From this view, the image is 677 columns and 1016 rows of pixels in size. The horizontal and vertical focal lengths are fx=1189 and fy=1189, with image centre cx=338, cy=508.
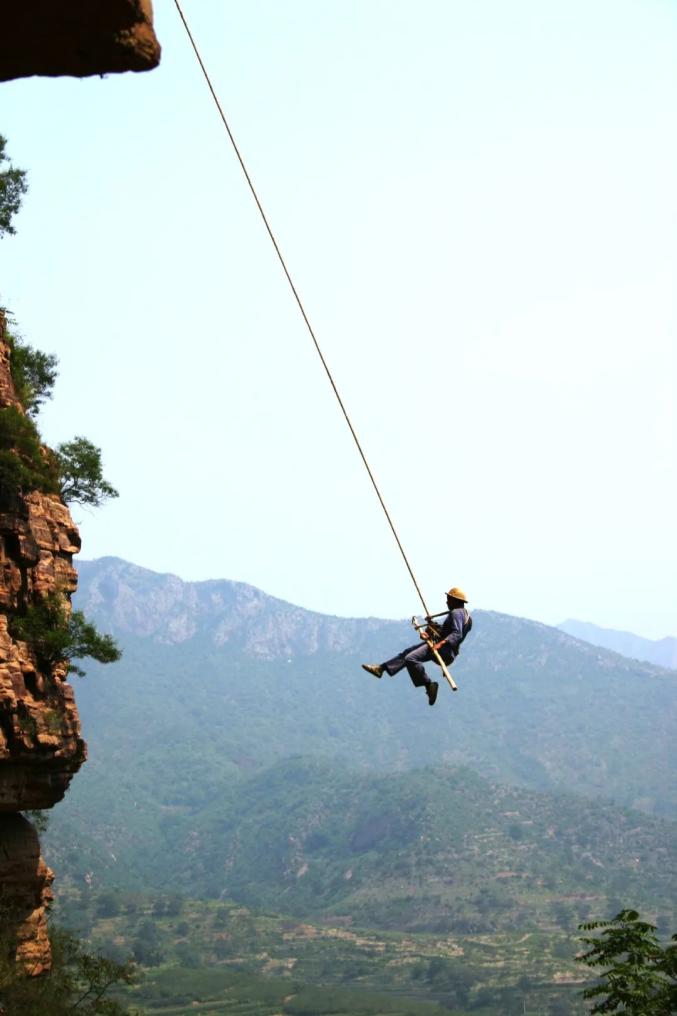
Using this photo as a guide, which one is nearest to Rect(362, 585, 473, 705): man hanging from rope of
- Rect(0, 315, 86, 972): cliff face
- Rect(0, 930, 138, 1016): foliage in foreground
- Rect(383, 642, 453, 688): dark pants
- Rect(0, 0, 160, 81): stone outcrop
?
Rect(383, 642, 453, 688): dark pants

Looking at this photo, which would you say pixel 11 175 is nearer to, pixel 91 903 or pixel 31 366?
pixel 31 366

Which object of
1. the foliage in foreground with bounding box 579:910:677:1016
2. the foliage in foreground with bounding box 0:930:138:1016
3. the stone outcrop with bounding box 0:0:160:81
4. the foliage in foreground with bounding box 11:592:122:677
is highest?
the stone outcrop with bounding box 0:0:160:81

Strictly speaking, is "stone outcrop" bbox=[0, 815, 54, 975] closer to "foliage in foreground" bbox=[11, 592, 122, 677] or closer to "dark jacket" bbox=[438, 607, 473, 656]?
"foliage in foreground" bbox=[11, 592, 122, 677]

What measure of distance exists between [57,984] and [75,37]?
93.4ft

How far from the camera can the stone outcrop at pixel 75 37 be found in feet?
31.8

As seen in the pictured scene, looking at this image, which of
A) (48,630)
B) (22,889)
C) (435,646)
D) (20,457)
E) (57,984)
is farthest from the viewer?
(57,984)

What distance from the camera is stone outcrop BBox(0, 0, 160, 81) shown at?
969 centimetres

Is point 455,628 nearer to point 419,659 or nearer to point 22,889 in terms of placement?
point 419,659

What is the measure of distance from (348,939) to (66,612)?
542ft

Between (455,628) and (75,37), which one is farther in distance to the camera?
(455,628)

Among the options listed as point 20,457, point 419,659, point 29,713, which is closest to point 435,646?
point 419,659

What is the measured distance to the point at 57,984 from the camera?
32.3m

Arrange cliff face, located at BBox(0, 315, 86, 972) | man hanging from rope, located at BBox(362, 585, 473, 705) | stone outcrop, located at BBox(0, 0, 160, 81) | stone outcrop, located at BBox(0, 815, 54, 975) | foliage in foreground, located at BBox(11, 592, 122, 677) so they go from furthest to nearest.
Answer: stone outcrop, located at BBox(0, 815, 54, 975) < foliage in foreground, located at BBox(11, 592, 122, 677) < cliff face, located at BBox(0, 315, 86, 972) < man hanging from rope, located at BBox(362, 585, 473, 705) < stone outcrop, located at BBox(0, 0, 160, 81)

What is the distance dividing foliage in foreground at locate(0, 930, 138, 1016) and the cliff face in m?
0.65
